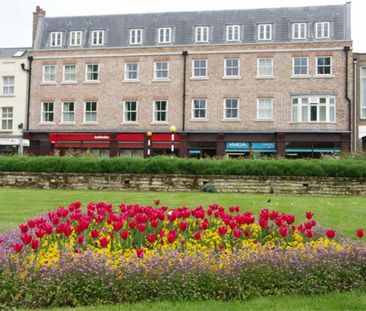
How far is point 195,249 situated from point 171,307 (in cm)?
117

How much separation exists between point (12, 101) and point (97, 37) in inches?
367

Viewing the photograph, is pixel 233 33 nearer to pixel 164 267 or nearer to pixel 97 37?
pixel 97 37

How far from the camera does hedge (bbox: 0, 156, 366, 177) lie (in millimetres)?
19984

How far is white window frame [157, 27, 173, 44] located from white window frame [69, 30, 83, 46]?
6931 mm

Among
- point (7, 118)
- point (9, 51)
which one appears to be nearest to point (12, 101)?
point (7, 118)

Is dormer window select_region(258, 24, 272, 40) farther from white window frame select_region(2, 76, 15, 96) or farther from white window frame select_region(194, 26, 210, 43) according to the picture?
white window frame select_region(2, 76, 15, 96)

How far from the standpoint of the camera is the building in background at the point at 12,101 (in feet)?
125


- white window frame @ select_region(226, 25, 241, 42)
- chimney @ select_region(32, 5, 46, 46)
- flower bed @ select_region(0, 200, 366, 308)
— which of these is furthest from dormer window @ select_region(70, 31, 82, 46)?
flower bed @ select_region(0, 200, 366, 308)

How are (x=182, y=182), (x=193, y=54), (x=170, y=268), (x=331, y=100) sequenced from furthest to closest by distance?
1. (x=193, y=54)
2. (x=331, y=100)
3. (x=182, y=182)
4. (x=170, y=268)

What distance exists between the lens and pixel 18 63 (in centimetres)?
3922

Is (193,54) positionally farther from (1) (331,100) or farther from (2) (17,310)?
(2) (17,310)

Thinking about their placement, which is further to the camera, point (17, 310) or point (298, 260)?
point (298, 260)

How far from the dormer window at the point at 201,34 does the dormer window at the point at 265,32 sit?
429 cm

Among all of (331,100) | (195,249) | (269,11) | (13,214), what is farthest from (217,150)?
(195,249)
